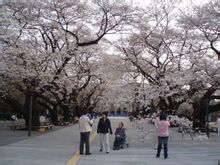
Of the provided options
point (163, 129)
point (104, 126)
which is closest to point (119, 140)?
point (104, 126)

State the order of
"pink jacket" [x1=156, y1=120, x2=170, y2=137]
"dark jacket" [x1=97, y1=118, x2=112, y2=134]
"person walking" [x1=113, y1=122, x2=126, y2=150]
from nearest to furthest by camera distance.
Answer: "pink jacket" [x1=156, y1=120, x2=170, y2=137]
"dark jacket" [x1=97, y1=118, x2=112, y2=134]
"person walking" [x1=113, y1=122, x2=126, y2=150]

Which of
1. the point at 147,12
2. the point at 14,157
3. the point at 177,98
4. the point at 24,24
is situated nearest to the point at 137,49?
the point at 147,12

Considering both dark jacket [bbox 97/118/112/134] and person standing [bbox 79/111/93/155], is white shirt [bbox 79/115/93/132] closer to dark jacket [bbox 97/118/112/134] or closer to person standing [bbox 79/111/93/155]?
person standing [bbox 79/111/93/155]

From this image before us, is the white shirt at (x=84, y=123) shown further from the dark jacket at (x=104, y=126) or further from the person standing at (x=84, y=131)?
the dark jacket at (x=104, y=126)

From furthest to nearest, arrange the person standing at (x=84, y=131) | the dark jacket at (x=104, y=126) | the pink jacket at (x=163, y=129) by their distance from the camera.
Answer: the dark jacket at (x=104, y=126), the person standing at (x=84, y=131), the pink jacket at (x=163, y=129)

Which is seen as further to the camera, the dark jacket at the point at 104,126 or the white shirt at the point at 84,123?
the dark jacket at the point at 104,126

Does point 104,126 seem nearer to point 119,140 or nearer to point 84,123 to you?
point 84,123

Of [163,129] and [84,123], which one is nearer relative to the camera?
[163,129]

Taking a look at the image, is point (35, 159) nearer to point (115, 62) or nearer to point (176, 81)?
point (176, 81)

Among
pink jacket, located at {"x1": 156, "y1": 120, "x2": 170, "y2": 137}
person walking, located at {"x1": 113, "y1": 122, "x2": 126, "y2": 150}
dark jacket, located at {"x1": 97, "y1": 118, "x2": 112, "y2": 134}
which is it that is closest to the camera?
pink jacket, located at {"x1": 156, "y1": 120, "x2": 170, "y2": 137}

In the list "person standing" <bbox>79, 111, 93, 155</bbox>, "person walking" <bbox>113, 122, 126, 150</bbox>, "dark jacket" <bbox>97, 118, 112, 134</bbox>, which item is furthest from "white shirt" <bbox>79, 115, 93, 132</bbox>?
"person walking" <bbox>113, 122, 126, 150</bbox>

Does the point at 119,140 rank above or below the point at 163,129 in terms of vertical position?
below

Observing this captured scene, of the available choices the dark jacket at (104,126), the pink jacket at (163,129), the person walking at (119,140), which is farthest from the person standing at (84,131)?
the pink jacket at (163,129)

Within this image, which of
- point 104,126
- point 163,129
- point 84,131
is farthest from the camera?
point 104,126
